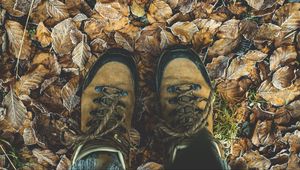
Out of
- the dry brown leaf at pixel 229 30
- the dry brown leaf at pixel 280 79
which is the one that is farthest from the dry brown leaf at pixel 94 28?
the dry brown leaf at pixel 280 79

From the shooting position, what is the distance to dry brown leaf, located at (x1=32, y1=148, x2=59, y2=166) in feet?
5.75

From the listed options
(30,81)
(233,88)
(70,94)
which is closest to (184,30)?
(233,88)

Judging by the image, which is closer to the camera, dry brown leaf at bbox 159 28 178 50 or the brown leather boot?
the brown leather boot

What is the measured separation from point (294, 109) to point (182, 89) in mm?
451

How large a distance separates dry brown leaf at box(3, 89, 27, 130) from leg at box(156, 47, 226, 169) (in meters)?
0.52

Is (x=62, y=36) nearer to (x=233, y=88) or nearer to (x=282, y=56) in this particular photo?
(x=233, y=88)

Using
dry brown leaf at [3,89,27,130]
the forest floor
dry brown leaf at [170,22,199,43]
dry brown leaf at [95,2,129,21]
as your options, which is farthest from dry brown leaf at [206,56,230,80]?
dry brown leaf at [3,89,27,130]

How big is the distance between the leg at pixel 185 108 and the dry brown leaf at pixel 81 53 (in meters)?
0.28

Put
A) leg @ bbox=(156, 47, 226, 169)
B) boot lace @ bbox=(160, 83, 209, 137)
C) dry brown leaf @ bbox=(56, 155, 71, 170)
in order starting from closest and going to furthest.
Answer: leg @ bbox=(156, 47, 226, 169) → boot lace @ bbox=(160, 83, 209, 137) → dry brown leaf @ bbox=(56, 155, 71, 170)

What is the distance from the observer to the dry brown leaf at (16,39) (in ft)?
5.80

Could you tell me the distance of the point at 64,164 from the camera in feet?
5.74

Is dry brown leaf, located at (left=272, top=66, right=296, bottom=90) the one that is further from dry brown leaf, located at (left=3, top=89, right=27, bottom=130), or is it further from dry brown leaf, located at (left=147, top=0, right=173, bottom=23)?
dry brown leaf, located at (left=3, top=89, right=27, bottom=130)

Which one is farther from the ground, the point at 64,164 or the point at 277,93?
the point at 277,93

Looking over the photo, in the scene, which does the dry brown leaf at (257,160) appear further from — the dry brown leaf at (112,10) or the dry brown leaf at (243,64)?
the dry brown leaf at (112,10)
